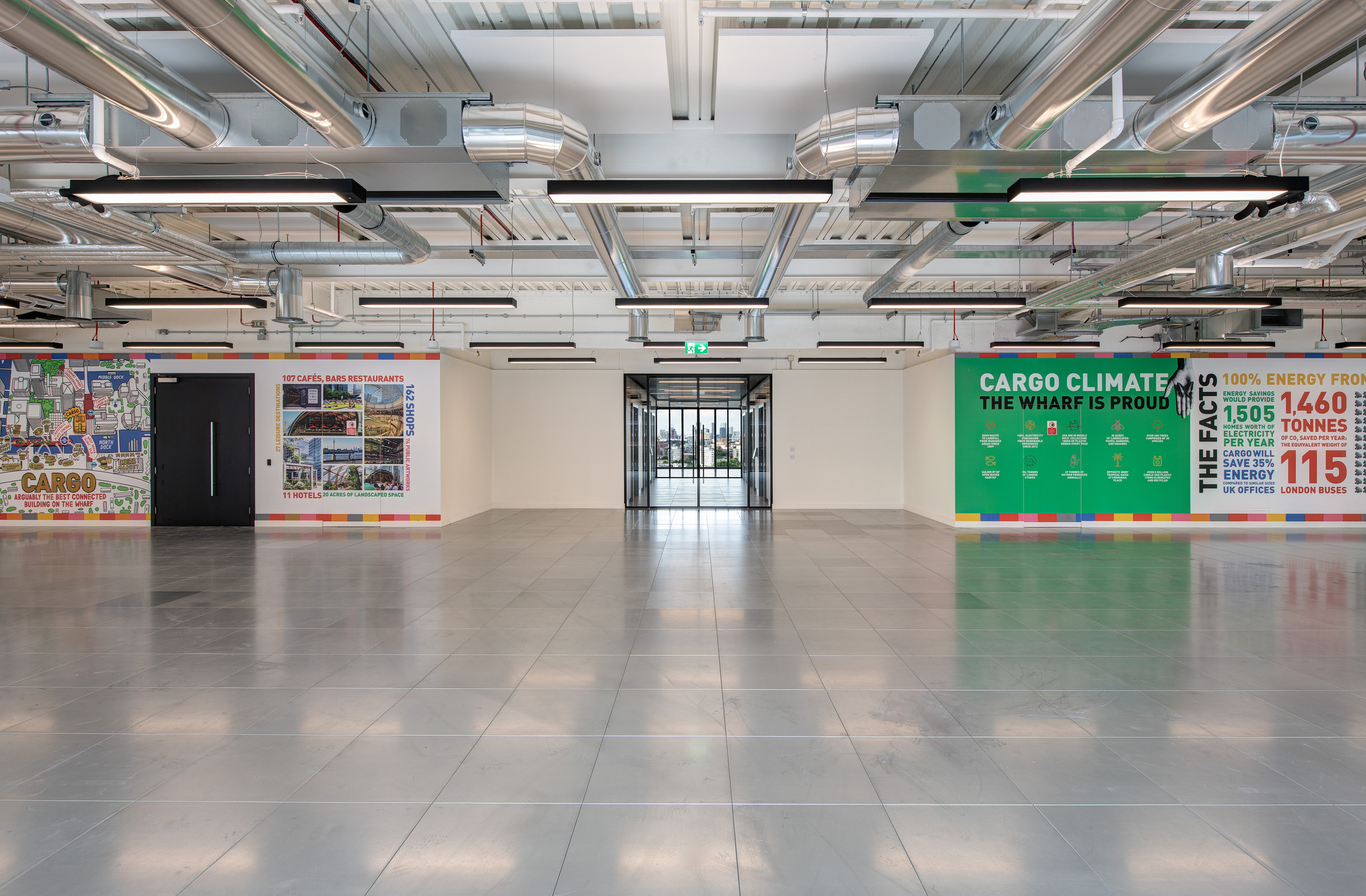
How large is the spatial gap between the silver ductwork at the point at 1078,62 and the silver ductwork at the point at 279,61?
3690mm

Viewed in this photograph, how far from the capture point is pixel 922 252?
23.9 feet

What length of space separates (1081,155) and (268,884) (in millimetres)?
5051

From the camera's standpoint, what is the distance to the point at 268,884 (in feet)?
7.47

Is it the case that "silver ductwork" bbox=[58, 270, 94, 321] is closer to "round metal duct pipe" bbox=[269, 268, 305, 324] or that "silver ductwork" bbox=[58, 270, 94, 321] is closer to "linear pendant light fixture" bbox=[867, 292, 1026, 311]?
"round metal duct pipe" bbox=[269, 268, 305, 324]

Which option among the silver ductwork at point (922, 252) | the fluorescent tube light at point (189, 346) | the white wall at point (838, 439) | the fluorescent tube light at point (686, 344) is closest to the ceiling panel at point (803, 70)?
the silver ductwork at point (922, 252)

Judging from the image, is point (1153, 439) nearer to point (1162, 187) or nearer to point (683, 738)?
point (1162, 187)

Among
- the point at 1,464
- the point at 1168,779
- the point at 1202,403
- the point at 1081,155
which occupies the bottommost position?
the point at 1168,779

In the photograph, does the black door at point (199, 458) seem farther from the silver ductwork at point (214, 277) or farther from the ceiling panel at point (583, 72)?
the ceiling panel at point (583, 72)

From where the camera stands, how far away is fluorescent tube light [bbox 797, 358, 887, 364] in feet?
45.2

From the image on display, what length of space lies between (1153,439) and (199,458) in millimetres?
16521

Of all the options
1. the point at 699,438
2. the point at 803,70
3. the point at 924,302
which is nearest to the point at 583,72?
the point at 803,70

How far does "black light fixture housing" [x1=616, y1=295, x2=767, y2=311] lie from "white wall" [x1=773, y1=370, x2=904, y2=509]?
6537mm

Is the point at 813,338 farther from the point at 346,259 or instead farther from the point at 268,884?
the point at 268,884

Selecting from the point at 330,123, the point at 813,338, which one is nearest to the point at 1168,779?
the point at 330,123
